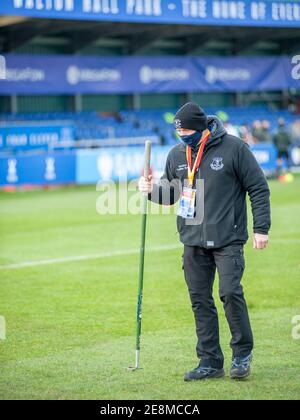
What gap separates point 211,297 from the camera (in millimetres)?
8266

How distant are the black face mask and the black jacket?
0.09 meters

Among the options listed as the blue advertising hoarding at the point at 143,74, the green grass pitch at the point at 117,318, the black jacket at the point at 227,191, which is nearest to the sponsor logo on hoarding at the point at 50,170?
the blue advertising hoarding at the point at 143,74

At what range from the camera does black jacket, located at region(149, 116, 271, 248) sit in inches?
318

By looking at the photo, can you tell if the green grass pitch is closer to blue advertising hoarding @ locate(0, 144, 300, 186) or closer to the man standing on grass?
the man standing on grass

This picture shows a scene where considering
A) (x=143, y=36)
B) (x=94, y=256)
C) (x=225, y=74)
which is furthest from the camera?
(x=225, y=74)

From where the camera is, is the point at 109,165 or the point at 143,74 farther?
the point at 143,74

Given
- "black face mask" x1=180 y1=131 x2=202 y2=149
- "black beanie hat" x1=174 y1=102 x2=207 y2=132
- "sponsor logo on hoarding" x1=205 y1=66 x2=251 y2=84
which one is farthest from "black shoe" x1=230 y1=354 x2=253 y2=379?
"sponsor logo on hoarding" x1=205 y1=66 x2=251 y2=84

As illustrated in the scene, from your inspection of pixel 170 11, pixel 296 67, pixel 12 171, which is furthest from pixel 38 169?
pixel 296 67

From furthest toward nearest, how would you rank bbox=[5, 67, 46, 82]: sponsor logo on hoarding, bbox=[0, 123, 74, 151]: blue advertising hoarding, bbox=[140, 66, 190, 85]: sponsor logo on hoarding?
bbox=[140, 66, 190, 85]: sponsor logo on hoarding → bbox=[5, 67, 46, 82]: sponsor logo on hoarding → bbox=[0, 123, 74, 151]: blue advertising hoarding

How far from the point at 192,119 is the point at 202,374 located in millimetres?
2105

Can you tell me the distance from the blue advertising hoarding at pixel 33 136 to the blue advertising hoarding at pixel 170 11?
407 centimetres

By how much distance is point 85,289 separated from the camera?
12984 millimetres

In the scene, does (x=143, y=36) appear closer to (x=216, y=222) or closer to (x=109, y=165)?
(x=109, y=165)

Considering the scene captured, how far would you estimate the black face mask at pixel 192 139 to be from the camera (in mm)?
8070
